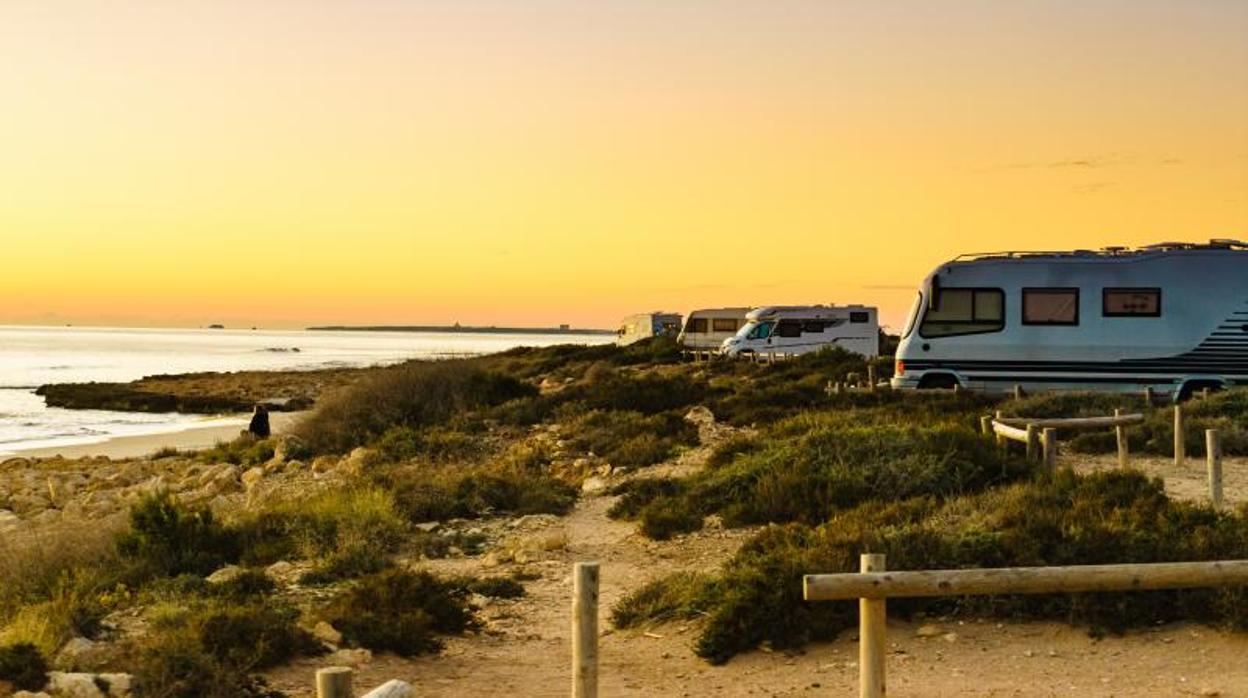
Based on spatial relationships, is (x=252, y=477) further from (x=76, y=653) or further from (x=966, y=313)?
(x=76, y=653)

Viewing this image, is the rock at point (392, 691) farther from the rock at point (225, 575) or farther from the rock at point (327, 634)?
the rock at point (225, 575)

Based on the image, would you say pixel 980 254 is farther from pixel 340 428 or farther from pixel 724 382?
pixel 340 428

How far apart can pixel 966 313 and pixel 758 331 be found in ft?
72.8

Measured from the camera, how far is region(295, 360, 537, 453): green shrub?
25.9 metres

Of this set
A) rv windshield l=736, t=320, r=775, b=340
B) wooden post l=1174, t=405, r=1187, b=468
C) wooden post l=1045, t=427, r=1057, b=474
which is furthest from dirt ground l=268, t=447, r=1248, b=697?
rv windshield l=736, t=320, r=775, b=340

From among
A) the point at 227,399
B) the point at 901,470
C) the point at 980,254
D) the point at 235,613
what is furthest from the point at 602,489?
the point at 227,399

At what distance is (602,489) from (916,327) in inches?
355

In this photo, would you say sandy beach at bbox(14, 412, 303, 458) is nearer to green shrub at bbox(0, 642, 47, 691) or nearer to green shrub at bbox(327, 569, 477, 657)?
green shrub at bbox(327, 569, 477, 657)

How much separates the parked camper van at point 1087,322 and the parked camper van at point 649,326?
123 ft

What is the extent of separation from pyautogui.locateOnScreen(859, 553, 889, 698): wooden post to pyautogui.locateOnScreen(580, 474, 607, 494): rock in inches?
435

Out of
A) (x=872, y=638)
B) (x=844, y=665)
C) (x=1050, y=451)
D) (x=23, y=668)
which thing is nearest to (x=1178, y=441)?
(x=1050, y=451)

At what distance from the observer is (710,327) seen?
5341cm

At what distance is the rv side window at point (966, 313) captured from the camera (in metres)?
22.9

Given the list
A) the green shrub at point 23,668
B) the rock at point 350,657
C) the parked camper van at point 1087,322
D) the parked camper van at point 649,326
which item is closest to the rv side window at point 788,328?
the parked camper van at point 649,326
